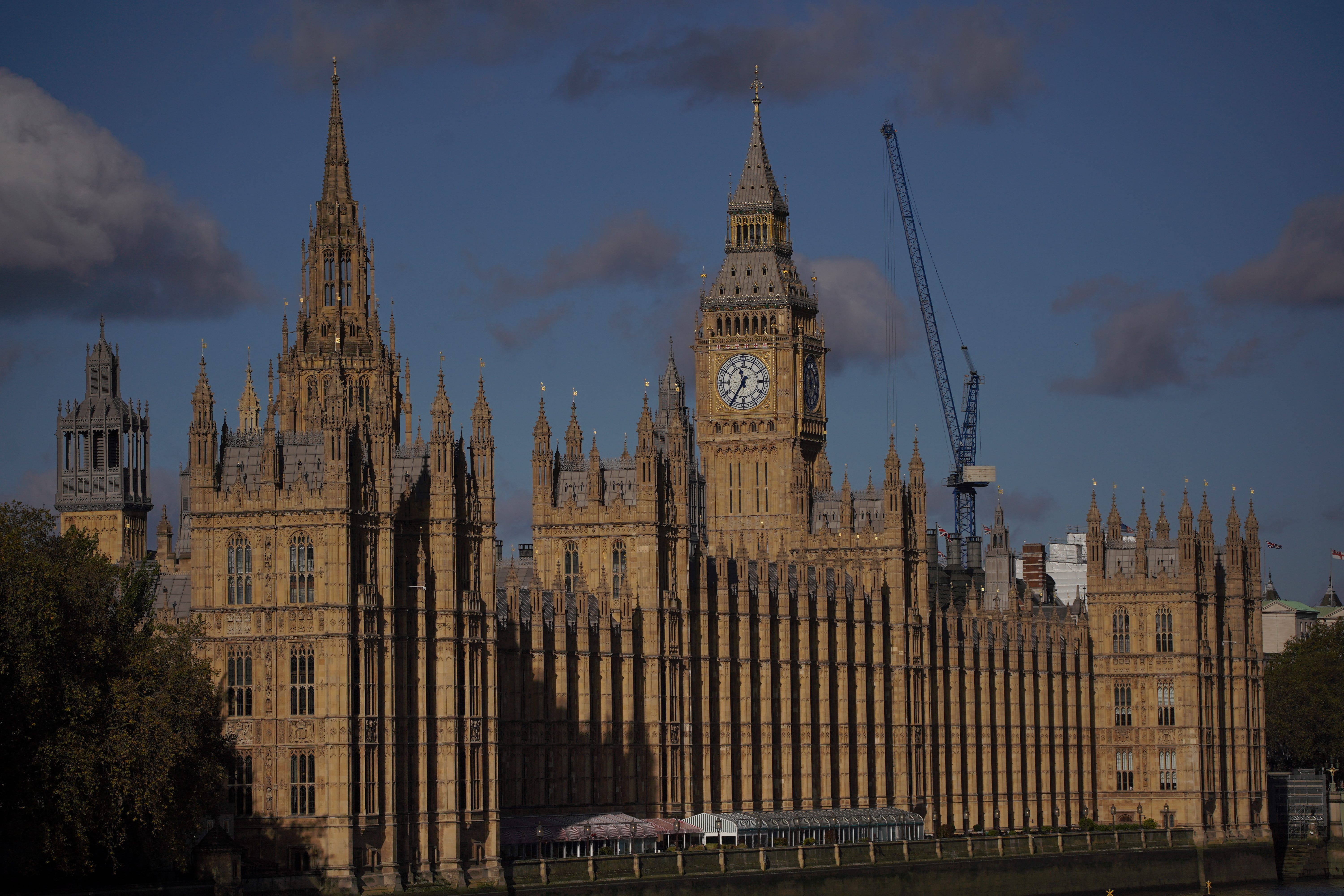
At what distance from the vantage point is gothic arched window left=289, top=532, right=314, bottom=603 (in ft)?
384

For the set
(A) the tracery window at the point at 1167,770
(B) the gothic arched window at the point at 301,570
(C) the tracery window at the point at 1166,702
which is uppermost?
(B) the gothic arched window at the point at 301,570

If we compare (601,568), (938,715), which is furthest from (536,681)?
(938,715)

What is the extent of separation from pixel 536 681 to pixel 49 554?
1358 inches

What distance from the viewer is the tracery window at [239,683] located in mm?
116688

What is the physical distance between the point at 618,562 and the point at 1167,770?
187 ft

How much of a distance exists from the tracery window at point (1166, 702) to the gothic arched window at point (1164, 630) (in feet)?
7.07

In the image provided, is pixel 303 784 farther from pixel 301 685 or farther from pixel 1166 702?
pixel 1166 702

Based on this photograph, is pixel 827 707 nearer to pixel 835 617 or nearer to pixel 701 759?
pixel 835 617

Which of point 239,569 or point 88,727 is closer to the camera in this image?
point 88,727

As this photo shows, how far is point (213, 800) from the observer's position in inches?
4370

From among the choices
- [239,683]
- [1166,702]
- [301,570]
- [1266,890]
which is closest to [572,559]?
[301,570]

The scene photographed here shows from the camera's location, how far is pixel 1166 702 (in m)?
198

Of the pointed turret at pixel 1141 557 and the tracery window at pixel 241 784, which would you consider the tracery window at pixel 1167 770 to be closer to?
the pointed turret at pixel 1141 557

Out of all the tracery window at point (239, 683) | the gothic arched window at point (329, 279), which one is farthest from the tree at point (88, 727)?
the gothic arched window at point (329, 279)
